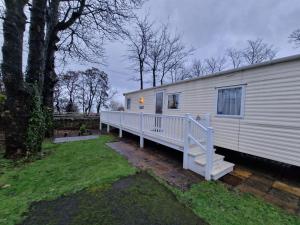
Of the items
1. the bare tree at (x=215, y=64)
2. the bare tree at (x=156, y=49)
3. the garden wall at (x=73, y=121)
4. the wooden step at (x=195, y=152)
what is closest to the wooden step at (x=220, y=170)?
the wooden step at (x=195, y=152)

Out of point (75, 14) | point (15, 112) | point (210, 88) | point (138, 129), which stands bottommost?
point (138, 129)

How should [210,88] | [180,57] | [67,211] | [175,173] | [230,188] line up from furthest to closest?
[180,57], [210,88], [175,173], [230,188], [67,211]

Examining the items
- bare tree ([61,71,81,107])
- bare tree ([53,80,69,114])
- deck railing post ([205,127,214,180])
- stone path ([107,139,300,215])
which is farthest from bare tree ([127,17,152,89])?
deck railing post ([205,127,214,180])

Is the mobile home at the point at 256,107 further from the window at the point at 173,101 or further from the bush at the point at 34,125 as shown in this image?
the bush at the point at 34,125

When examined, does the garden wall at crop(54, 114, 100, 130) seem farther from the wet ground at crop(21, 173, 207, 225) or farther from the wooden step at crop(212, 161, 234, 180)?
the wooden step at crop(212, 161, 234, 180)

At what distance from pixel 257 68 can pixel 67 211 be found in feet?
17.8

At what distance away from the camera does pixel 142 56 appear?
18797mm

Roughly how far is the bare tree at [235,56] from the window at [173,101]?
20411 millimetres

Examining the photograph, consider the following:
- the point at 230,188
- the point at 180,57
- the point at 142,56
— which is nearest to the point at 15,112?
the point at 230,188

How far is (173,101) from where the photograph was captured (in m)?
7.64

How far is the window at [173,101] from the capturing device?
739 centimetres

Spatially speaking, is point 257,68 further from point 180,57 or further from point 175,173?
point 180,57

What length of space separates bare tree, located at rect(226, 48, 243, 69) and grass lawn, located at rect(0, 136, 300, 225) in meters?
25.0

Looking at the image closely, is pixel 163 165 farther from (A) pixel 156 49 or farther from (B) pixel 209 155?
(A) pixel 156 49
